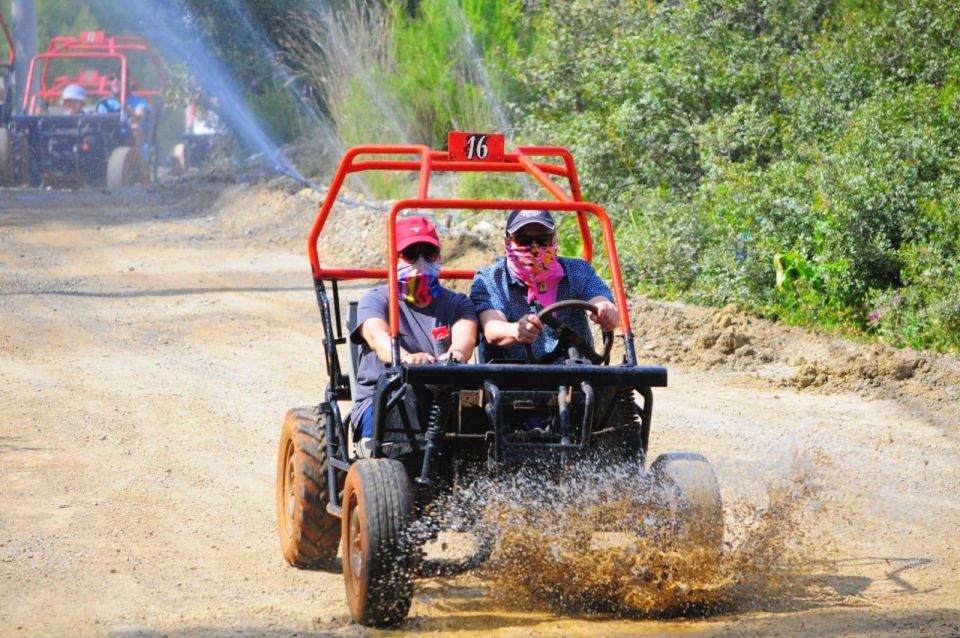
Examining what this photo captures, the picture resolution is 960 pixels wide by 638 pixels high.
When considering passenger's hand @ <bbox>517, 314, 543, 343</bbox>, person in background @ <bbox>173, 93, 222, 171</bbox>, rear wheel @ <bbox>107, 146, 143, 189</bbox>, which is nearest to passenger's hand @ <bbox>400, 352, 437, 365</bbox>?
passenger's hand @ <bbox>517, 314, 543, 343</bbox>

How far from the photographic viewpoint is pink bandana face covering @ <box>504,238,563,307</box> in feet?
18.7

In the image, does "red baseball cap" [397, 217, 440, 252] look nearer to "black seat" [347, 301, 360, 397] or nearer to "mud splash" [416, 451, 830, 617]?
"black seat" [347, 301, 360, 397]

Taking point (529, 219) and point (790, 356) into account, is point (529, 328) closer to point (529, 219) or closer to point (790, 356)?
point (529, 219)

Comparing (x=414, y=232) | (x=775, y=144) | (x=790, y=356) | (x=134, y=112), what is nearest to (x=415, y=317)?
(x=414, y=232)

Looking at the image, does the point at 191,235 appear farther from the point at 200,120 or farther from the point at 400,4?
the point at 200,120

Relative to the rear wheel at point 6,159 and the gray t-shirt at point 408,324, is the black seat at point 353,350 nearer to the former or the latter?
the gray t-shirt at point 408,324

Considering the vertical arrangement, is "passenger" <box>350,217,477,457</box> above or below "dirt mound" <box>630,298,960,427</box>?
above

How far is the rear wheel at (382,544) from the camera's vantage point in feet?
15.0

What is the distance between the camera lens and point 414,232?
5477 mm

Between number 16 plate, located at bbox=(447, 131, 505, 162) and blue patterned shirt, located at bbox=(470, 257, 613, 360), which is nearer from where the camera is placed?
blue patterned shirt, located at bbox=(470, 257, 613, 360)

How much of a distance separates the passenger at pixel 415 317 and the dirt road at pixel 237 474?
0.84 meters

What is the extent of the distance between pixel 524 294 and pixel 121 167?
62.8 ft

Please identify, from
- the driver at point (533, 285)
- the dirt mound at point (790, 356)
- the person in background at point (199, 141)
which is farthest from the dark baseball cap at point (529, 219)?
the person in background at point (199, 141)

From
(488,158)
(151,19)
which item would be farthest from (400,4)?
(488,158)
